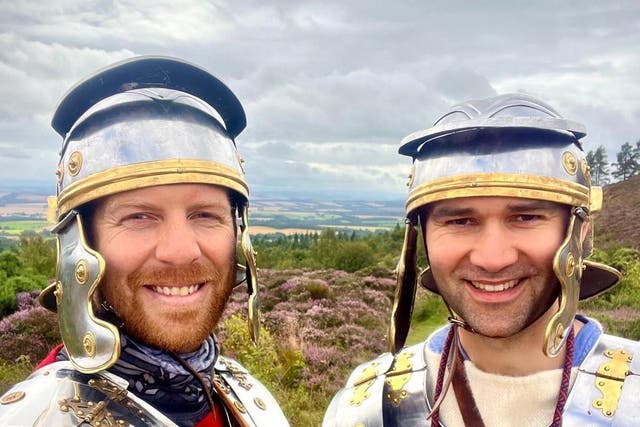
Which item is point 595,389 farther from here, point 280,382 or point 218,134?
point 280,382

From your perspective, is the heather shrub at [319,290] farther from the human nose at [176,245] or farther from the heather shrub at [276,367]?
the human nose at [176,245]

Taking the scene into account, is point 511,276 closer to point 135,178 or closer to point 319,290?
point 135,178

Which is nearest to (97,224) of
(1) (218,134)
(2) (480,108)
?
(1) (218,134)

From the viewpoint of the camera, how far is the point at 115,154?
2.91 metres

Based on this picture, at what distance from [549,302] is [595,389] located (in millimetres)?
455

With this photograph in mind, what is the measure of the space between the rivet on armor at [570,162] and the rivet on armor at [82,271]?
2324mm

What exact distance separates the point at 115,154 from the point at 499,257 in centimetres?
186

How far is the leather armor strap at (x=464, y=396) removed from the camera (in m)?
3.16

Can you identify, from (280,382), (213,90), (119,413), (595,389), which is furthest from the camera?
(280,382)

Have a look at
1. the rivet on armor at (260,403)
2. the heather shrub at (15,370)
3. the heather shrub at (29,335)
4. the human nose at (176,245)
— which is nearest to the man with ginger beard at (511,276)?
the rivet on armor at (260,403)

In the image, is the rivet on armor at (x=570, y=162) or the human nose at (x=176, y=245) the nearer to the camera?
the human nose at (x=176, y=245)

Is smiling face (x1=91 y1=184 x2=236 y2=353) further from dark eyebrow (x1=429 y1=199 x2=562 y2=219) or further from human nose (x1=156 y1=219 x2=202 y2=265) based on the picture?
dark eyebrow (x1=429 y1=199 x2=562 y2=219)

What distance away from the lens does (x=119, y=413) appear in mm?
2770

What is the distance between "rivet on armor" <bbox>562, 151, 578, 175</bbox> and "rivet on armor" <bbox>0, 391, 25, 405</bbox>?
2709 millimetres
